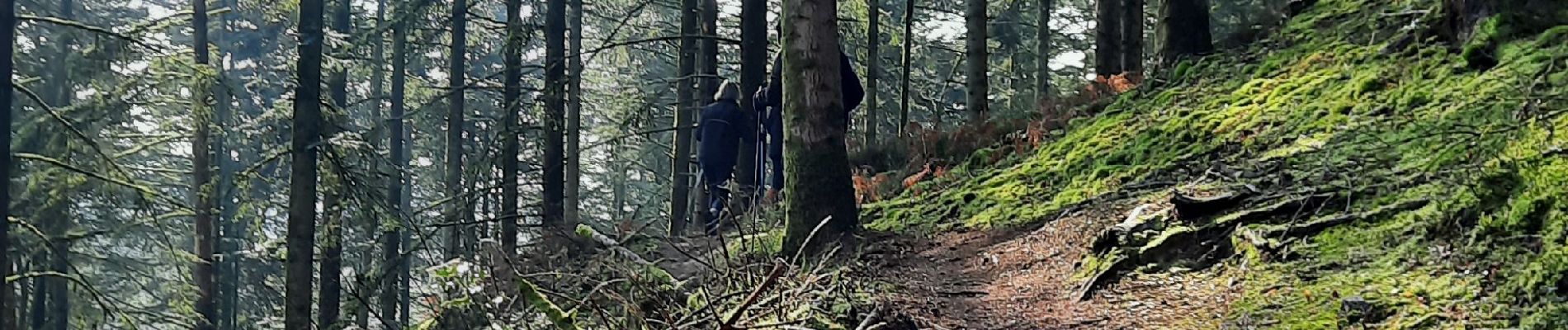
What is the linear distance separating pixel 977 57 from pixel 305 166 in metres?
7.79

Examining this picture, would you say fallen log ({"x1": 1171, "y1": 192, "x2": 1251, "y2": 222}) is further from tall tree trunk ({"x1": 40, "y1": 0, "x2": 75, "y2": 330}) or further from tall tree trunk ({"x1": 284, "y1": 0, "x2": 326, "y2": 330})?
tall tree trunk ({"x1": 40, "y1": 0, "x2": 75, "y2": 330})

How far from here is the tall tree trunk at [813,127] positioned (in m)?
7.75

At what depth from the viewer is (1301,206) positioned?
17.6 feet

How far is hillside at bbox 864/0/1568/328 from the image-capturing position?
4066 mm

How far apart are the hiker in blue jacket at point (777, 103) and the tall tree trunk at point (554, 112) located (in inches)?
108

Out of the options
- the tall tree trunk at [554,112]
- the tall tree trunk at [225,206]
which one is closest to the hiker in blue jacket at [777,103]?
the tall tree trunk at [554,112]

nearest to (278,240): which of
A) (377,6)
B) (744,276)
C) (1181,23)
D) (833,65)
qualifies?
(833,65)

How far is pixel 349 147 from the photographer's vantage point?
12320 millimetres

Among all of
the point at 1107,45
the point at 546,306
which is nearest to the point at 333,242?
the point at 1107,45

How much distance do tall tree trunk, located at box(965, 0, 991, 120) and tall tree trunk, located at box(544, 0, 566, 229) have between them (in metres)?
4.88

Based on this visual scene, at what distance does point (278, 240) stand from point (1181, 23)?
11.0 meters

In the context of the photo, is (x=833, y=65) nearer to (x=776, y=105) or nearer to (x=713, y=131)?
(x=776, y=105)

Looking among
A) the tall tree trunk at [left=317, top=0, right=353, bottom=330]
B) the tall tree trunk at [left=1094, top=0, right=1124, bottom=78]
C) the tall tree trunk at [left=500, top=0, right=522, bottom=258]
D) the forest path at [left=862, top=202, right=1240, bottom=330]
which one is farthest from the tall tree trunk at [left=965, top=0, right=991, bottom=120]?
the tall tree trunk at [left=317, top=0, right=353, bottom=330]

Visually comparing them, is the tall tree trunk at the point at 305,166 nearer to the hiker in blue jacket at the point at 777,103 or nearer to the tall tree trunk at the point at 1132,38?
the hiker in blue jacket at the point at 777,103
